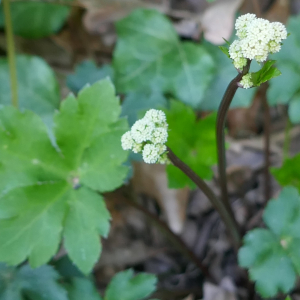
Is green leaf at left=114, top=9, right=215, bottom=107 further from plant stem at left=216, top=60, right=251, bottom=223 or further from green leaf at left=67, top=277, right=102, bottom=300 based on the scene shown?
green leaf at left=67, top=277, right=102, bottom=300

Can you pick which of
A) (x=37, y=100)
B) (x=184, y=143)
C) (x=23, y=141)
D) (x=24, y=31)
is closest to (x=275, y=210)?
(x=184, y=143)

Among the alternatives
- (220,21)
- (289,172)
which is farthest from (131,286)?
(220,21)

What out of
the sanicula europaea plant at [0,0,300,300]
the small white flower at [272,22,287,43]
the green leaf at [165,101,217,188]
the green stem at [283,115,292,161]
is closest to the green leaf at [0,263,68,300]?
the sanicula europaea plant at [0,0,300,300]

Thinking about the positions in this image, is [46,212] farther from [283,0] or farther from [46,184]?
[283,0]

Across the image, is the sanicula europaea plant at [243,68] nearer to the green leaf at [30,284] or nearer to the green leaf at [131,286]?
the green leaf at [131,286]

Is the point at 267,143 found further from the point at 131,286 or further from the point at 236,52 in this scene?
the point at 236,52

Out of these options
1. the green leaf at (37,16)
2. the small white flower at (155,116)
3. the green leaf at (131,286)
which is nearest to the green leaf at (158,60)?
the green leaf at (37,16)
